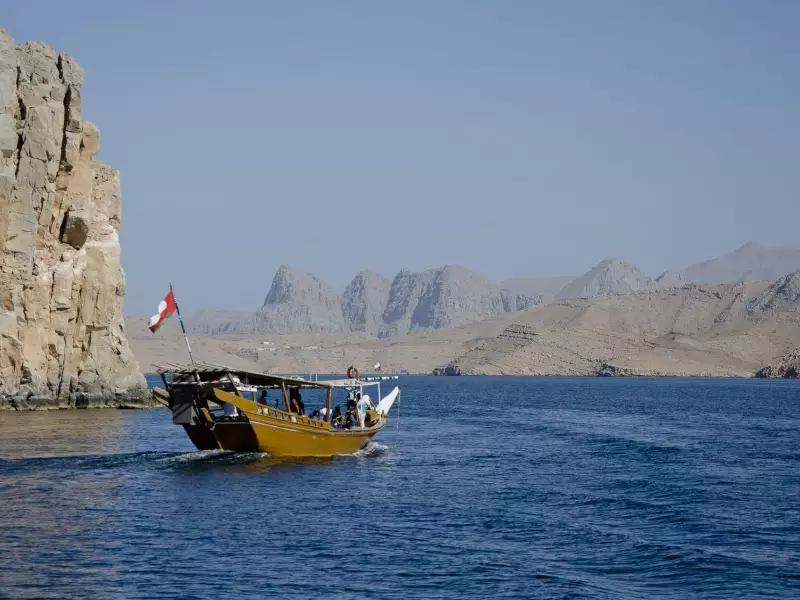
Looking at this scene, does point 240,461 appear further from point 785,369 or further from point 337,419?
point 785,369

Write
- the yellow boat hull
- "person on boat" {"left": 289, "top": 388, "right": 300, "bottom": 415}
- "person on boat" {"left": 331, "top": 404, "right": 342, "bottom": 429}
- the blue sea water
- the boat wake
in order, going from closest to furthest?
the blue sea water
the yellow boat hull
"person on boat" {"left": 289, "top": 388, "right": 300, "bottom": 415}
the boat wake
"person on boat" {"left": 331, "top": 404, "right": 342, "bottom": 429}

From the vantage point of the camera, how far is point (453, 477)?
39.4m

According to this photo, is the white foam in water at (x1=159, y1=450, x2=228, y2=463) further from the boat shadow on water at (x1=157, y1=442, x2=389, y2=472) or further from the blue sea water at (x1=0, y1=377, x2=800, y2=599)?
the blue sea water at (x1=0, y1=377, x2=800, y2=599)

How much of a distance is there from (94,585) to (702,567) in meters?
13.8

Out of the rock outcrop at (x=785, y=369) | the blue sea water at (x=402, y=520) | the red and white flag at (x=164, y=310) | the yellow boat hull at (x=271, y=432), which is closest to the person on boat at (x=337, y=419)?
the blue sea water at (x=402, y=520)

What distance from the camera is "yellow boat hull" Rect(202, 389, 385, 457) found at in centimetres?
4141

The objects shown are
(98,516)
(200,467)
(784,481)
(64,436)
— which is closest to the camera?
(98,516)

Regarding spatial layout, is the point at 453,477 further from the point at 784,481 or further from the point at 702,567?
the point at 702,567

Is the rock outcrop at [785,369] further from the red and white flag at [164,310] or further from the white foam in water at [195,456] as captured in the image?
the red and white flag at [164,310]

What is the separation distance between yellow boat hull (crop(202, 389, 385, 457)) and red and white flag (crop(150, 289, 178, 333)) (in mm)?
3662

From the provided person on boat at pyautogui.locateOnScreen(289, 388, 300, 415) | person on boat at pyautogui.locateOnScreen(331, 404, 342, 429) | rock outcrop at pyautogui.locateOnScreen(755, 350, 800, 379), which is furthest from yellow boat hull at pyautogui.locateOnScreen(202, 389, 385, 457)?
rock outcrop at pyautogui.locateOnScreen(755, 350, 800, 379)

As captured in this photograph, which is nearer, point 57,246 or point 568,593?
point 568,593

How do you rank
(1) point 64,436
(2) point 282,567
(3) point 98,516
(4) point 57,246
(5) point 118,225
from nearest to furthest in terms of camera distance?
(2) point 282,567, (3) point 98,516, (1) point 64,436, (4) point 57,246, (5) point 118,225

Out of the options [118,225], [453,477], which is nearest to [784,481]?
[453,477]
